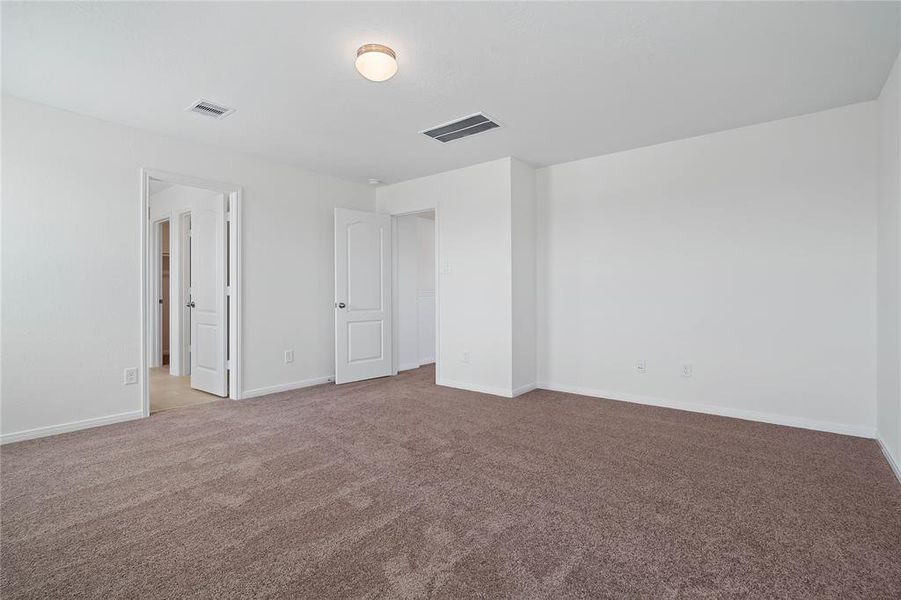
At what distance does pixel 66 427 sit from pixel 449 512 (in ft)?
10.6

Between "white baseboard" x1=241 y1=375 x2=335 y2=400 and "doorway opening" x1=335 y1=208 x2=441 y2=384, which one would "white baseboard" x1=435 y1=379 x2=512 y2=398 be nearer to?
"doorway opening" x1=335 y1=208 x2=441 y2=384

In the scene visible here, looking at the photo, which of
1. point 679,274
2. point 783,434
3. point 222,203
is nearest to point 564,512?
point 783,434

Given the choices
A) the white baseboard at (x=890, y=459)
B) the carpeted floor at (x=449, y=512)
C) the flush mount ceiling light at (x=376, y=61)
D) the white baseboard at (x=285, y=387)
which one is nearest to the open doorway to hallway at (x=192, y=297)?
the white baseboard at (x=285, y=387)

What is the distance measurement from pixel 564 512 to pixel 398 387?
3046 mm

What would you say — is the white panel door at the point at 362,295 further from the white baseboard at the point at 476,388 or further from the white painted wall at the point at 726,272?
the white painted wall at the point at 726,272

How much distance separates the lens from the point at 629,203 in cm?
432

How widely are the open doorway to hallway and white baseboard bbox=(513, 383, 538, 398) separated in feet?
9.96

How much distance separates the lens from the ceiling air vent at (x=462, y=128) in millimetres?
3510

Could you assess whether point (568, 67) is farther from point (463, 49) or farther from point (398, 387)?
point (398, 387)

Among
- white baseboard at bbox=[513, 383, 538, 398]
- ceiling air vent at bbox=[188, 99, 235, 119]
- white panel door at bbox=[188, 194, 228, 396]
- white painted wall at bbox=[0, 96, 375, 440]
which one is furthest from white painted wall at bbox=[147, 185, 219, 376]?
white baseboard at bbox=[513, 383, 538, 398]

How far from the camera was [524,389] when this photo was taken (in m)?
4.66

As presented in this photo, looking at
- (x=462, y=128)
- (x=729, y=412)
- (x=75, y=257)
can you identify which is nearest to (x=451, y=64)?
(x=462, y=128)

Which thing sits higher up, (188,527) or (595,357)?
(595,357)

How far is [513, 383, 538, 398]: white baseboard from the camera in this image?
451cm
